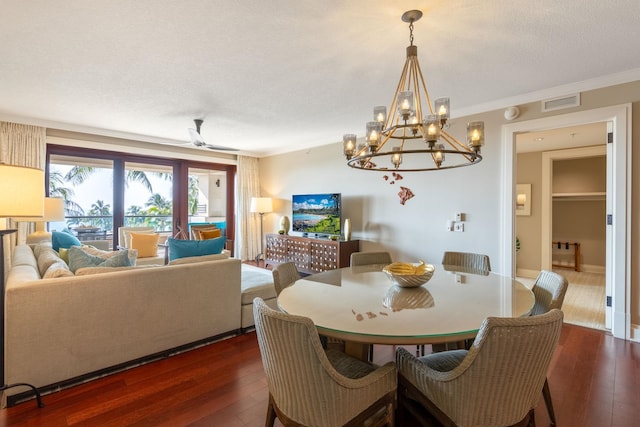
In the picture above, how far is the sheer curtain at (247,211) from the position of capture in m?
6.73

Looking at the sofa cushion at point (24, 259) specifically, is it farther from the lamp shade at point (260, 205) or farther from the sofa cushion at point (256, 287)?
the lamp shade at point (260, 205)

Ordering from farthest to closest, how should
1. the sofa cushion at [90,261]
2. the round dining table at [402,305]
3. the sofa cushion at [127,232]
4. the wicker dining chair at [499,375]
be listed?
1. the sofa cushion at [127,232]
2. the sofa cushion at [90,261]
3. the round dining table at [402,305]
4. the wicker dining chair at [499,375]

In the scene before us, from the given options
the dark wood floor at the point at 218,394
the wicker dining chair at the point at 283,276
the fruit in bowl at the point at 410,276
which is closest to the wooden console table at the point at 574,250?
the dark wood floor at the point at 218,394

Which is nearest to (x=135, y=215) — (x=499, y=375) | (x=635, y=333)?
(x=499, y=375)

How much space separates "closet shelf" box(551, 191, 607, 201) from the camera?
5.95 meters

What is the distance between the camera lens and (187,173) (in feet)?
20.3

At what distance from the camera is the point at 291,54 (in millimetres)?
2508

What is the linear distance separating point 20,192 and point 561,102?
14.8ft

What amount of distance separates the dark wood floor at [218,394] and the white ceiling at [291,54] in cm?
247

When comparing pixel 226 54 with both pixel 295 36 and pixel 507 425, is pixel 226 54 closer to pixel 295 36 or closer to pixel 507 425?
pixel 295 36

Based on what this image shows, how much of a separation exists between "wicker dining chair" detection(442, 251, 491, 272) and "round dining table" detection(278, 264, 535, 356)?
1.53 feet

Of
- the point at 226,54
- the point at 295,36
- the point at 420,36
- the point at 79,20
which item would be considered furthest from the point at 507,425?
the point at 79,20

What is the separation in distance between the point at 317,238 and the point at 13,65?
407cm

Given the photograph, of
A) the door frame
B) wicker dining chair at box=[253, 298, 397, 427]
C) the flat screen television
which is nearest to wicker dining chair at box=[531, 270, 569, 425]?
wicker dining chair at box=[253, 298, 397, 427]
